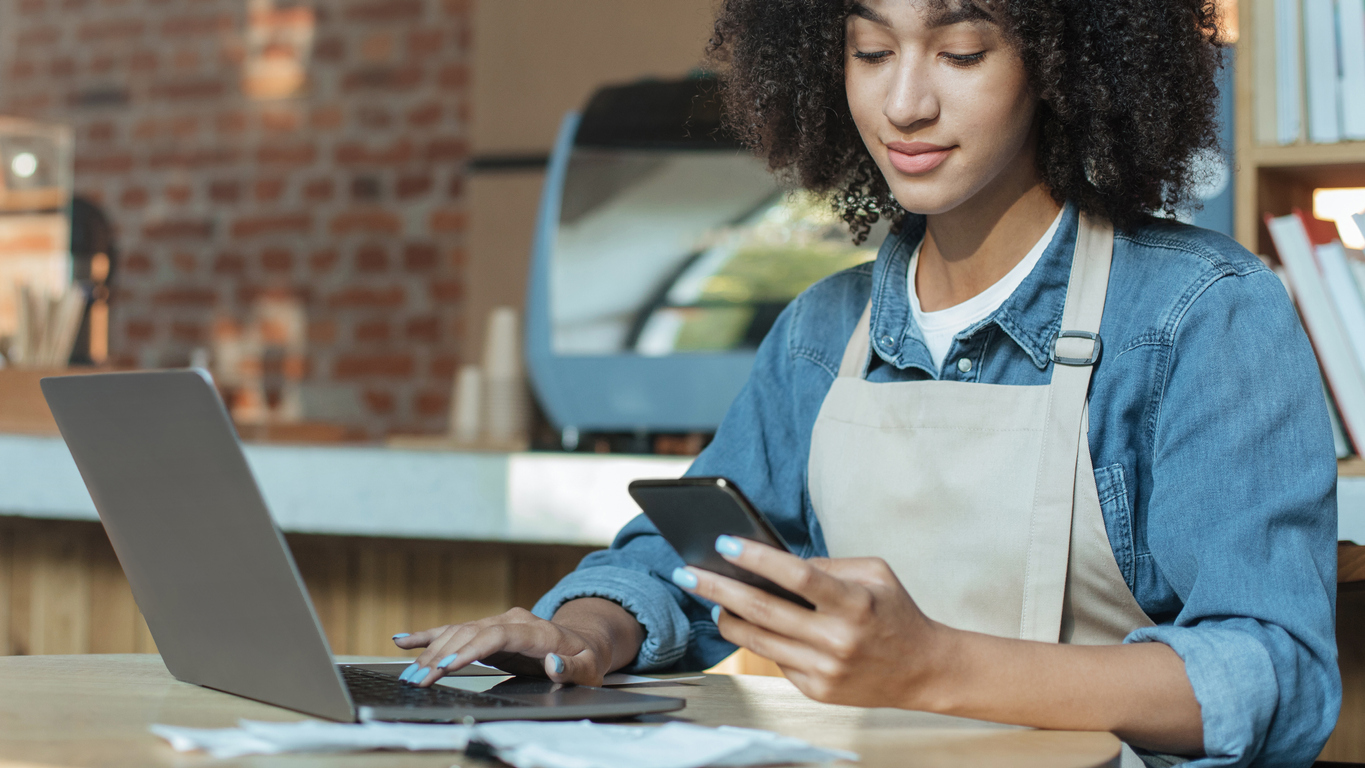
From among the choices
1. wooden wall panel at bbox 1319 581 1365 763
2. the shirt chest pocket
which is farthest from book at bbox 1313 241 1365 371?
the shirt chest pocket

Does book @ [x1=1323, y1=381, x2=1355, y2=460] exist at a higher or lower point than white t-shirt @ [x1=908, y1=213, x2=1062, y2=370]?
lower

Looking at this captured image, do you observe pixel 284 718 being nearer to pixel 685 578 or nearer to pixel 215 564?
pixel 215 564

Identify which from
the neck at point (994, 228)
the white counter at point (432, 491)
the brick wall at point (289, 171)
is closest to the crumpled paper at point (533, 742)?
the neck at point (994, 228)

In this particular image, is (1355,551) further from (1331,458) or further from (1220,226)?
(1220,226)

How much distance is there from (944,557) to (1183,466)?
0.18m

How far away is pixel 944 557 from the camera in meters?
0.96

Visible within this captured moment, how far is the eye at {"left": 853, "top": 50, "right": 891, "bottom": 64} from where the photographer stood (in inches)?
38.2

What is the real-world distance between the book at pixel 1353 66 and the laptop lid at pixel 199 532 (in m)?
1.29

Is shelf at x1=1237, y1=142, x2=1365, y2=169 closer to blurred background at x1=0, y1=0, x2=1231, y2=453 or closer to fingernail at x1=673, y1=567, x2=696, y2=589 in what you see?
fingernail at x1=673, y1=567, x2=696, y2=589

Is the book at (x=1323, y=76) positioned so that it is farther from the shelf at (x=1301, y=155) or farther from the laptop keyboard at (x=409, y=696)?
the laptop keyboard at (x=409, y=696)

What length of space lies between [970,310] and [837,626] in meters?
0.43

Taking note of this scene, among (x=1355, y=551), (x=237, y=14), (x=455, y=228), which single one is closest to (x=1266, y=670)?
(x=1355, y=551)

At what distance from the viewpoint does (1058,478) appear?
92 cm

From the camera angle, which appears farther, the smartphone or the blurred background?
the blurred background
